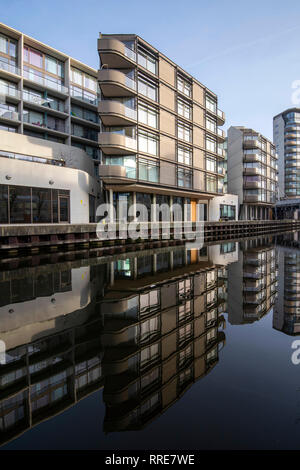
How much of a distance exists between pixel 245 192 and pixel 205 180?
872 inches

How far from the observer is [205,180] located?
42.0m

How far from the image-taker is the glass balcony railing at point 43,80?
115 feet

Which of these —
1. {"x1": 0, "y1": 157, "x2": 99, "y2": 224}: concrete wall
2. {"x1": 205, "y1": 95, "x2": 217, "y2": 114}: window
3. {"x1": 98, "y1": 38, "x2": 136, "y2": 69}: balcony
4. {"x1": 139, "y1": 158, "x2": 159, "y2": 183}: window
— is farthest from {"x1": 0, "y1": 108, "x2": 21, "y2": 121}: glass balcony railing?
{"x1": 205, "y1": 95, "x2": 217, "y2": 114}: window

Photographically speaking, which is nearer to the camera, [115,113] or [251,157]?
[115,113]

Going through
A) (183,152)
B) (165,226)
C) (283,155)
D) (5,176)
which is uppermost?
(283,155)

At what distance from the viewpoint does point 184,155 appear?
38.1 metres

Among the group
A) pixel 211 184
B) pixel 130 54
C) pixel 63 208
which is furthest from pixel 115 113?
pixel 211 184

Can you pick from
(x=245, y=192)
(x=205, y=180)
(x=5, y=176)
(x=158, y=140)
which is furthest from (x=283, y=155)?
(x=5, y=176)

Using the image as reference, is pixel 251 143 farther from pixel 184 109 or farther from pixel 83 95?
pixel 83 95

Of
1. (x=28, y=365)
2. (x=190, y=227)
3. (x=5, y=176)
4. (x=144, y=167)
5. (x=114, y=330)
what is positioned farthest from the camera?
(x=190, y=227)

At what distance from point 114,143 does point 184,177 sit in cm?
1254

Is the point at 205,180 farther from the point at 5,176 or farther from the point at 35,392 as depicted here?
the point at 35,392

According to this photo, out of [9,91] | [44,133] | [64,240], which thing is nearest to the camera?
[64,240]

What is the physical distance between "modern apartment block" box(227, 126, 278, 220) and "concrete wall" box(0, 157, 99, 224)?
40.5 m
